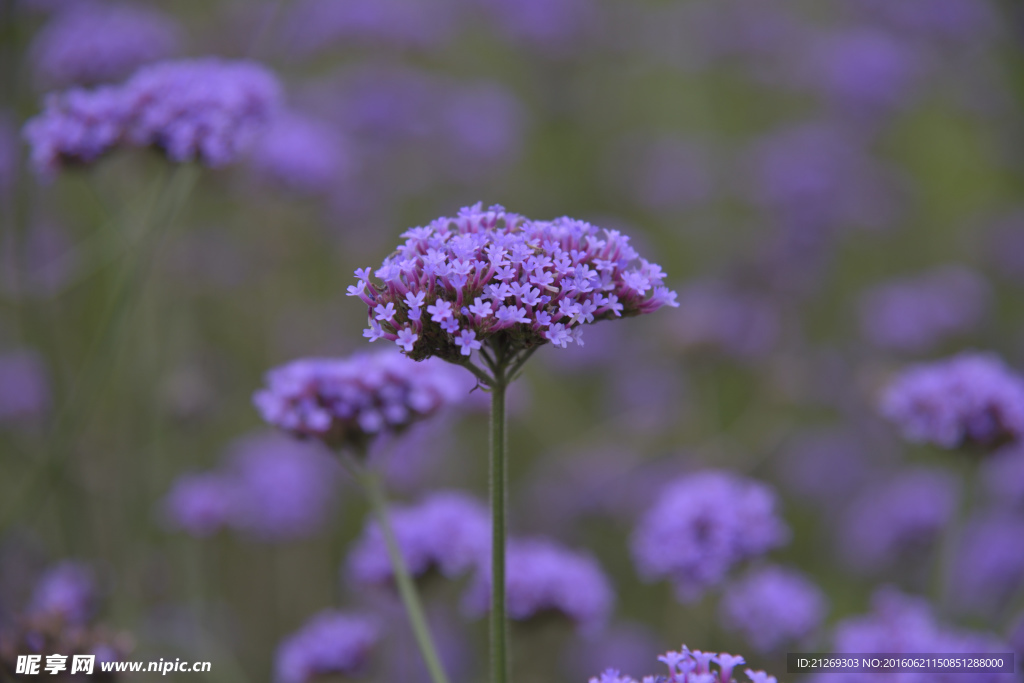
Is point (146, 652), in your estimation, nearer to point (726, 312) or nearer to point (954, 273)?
point (726, 312)

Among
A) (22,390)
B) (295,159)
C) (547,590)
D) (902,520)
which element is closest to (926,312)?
(902,520)

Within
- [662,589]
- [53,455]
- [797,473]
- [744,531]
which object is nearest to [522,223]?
[744,531]

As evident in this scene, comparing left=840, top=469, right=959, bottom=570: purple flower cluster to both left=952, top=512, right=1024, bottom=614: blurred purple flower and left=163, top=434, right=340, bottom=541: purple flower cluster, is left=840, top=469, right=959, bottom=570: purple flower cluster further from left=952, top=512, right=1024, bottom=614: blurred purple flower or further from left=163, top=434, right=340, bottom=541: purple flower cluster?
left=163, top=434, right=340, bottom=541: purple flower cluster

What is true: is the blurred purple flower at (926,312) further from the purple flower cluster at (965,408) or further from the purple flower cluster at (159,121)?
the purple flower cluster at (159,121)

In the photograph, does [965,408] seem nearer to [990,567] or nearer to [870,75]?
[990,567]

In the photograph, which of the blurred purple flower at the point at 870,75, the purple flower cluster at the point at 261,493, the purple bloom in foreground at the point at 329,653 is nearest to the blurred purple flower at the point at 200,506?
the purple flower cluster at the point at 261,493

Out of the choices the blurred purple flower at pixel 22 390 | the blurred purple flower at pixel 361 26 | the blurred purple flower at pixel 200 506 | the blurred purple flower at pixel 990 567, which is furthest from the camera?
the blurred purple flower at pixel 361 26
